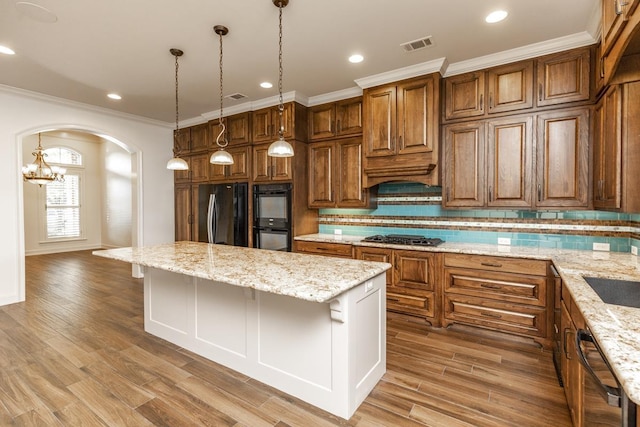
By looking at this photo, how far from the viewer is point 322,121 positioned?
4168 mm

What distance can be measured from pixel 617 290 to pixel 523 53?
2.28 m

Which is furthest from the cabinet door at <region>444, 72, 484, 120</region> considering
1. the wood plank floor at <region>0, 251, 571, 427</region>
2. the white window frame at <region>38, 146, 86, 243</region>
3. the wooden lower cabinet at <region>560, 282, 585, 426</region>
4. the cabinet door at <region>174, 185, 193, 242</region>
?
the white window frame at <region>38, 146, 86, 243</region>

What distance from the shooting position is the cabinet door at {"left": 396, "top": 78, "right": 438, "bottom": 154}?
3.23 meters

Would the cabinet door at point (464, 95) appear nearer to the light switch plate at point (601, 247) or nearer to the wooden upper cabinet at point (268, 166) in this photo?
the light switch plate at point (601, 247)

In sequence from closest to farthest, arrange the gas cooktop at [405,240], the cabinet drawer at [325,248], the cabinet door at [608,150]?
the cabinet door at [608,150]
the gas cooktop at [405,240]
the cabinet drawer at [325,248]

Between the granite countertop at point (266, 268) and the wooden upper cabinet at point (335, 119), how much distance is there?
80.7 inches

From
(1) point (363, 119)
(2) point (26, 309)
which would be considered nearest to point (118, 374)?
(2) point (26, 309)

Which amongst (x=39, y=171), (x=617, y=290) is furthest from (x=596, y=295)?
(x=39, y=171)

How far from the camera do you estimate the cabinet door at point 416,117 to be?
10.6 ft

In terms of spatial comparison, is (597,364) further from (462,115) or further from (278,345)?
(462,115)

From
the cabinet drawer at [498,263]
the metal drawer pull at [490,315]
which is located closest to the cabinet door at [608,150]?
the cabinet drawer at [498,263]

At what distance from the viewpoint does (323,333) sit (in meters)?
1.93

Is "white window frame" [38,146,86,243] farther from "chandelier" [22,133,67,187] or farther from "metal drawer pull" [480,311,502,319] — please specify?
"metal drawer pull" [480,311,502,319]

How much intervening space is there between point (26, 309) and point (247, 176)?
3.15 metres
